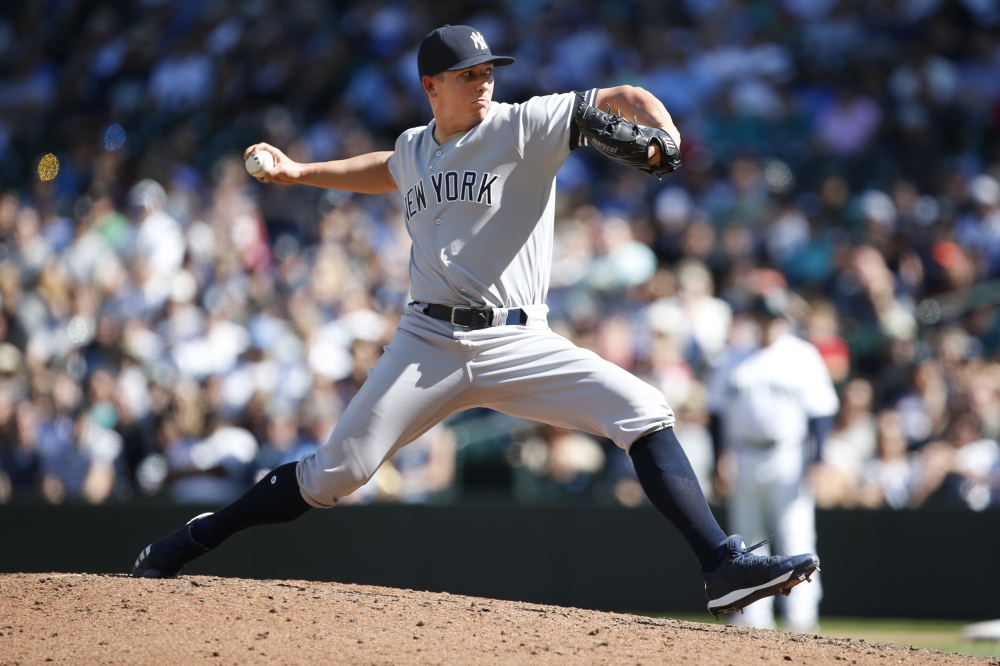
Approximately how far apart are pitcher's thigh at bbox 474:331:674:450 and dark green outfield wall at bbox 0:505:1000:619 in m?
4.12

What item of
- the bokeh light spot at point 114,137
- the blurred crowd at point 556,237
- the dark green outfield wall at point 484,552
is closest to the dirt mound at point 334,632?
the dark green outfield wall at point 484,552

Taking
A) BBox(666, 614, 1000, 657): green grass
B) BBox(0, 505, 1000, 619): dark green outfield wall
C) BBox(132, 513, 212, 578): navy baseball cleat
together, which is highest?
BBox(132, 513, 212, 578): navy baseball cleat

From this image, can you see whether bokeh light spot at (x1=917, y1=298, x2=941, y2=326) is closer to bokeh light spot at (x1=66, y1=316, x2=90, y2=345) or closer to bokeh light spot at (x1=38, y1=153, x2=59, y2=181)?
bokeh light spot at (x1=66, y1=316, x2=90, y2=345)

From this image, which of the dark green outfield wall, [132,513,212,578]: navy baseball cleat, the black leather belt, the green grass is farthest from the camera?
the dark green outfield wall

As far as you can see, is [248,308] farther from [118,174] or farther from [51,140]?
[51,140]

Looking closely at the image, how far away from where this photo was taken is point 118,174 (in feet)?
38.3

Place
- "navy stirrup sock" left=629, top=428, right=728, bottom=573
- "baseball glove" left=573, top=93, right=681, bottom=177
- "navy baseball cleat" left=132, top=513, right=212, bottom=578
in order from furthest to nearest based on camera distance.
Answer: "navy baseball cleat" left=132, top=513, right=212, bottom=578 → "navy stirrup sock" left=629, top=428, right=728, bottom=573 → "baseball glove" left=573, top=93, right=681, bottom=177

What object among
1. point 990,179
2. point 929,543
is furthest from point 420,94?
point 929,543

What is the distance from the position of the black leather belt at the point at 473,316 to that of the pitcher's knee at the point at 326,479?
1.88ft

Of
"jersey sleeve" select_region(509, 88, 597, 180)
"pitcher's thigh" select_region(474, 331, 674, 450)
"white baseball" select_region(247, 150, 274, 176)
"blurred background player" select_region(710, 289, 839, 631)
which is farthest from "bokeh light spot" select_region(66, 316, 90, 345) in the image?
"jersey sleeve" select_region(509, 88, 597, 180)

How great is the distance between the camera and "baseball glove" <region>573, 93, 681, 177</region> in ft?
11.4

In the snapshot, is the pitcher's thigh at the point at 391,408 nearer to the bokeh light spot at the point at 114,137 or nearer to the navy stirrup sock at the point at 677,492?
the navy stirrup sock at the point at 677,492

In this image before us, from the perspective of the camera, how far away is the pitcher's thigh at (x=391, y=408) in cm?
383

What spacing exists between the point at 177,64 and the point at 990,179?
8401mm
